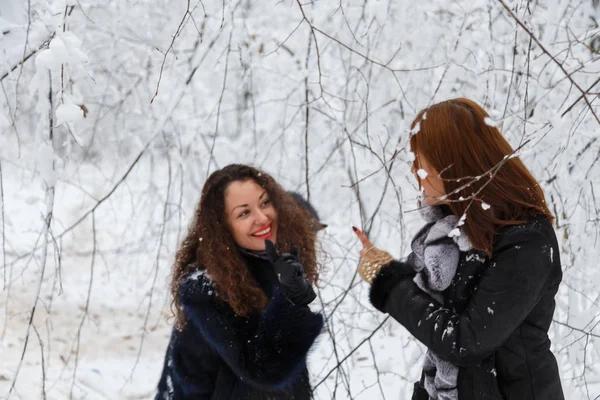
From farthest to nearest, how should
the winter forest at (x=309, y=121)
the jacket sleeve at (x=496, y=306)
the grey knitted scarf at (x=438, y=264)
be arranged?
1. the winter forest at (x=309, y=121)
2. the grey knitted scarf at (x=438, y=264)
3. the jacket sleeve at (x=496, y=306)

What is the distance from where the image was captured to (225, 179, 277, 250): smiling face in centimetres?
214

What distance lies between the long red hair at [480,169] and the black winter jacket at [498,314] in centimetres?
4

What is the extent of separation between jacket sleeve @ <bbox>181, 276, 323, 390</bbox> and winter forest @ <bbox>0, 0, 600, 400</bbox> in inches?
25.9

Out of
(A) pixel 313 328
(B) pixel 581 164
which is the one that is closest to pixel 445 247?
(A) pixel 313 328

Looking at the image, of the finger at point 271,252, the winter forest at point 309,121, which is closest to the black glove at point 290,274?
the finger at point 271,252

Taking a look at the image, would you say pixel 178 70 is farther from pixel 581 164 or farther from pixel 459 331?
pixel 459 331

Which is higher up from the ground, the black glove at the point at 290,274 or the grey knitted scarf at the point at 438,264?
the black glove at the point at 290,274

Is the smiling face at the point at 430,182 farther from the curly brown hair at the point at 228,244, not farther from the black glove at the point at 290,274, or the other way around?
the curly brown hair at the point at 228,244

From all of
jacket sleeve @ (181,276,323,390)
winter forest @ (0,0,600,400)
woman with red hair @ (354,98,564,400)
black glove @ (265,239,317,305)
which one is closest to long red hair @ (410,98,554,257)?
woman with red hair @ (354,98,564,400)

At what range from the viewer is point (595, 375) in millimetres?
3547

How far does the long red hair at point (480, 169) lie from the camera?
156 centimetres

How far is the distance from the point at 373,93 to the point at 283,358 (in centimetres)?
299

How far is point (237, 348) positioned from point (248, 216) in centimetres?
43

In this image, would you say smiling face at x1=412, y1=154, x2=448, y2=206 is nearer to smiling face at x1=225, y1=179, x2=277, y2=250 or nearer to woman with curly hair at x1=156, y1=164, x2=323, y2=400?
woman with curly hair at x1=156, y1=164, x2=323, y2=400
